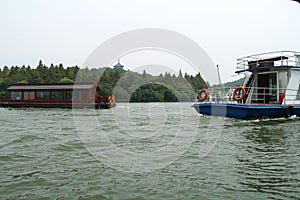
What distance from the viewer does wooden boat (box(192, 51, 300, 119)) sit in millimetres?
14789

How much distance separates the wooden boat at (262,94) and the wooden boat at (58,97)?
62.5 ft

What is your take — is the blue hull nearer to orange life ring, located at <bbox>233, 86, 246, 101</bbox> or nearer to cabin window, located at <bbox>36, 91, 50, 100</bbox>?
orange life ring, located at <bbox>233, 86, 246, 101</bbox>

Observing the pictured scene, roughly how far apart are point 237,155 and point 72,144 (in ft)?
15.1

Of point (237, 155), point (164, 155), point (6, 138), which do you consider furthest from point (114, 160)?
point (6, 138)

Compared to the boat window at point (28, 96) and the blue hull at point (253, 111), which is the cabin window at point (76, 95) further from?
the blue hull at point (253, 111)

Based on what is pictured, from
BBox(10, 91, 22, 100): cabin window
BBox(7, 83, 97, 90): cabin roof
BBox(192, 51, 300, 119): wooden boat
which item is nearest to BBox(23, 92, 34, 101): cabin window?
BBox(7, 83, 97, 90): cabin roof

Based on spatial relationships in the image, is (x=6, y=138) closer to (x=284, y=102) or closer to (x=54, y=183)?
(x=54, y=183)

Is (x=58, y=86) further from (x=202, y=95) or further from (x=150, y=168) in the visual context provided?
(x=150, y=168)

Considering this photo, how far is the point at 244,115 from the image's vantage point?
1441cm

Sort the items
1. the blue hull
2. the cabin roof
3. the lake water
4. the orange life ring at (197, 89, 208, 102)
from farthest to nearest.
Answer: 1. the cabin roof
2. the orange life ring at (197, 89, 208, 102)
3. the blue hull
4. the lake water

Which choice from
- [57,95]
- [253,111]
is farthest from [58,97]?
[253,111]

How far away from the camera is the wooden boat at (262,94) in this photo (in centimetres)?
1479

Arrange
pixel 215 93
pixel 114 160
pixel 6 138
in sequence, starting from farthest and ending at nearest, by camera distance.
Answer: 1. pixel 215 93
2. pixel 6 138
3. pixel 114 160

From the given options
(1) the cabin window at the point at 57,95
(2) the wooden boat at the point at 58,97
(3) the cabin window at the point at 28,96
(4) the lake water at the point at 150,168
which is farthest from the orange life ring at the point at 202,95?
(3) the cabin window at the point at 28,96
